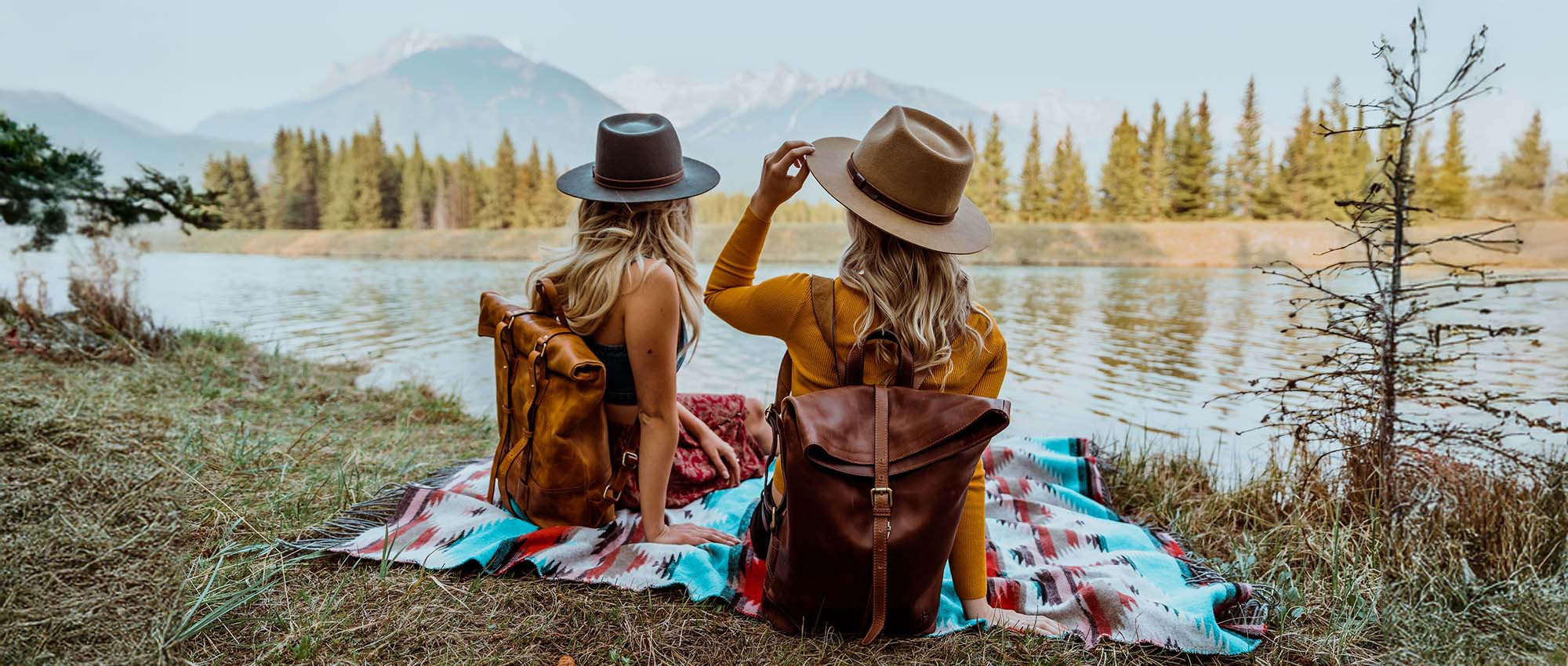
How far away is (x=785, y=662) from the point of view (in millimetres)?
1742

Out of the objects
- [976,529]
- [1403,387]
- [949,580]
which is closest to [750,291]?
[976,529]

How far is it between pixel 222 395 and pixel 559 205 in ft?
119

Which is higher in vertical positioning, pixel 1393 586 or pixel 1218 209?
pixel 1218 209

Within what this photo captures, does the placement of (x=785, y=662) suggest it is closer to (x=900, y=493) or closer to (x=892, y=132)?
(x=900, y=493)

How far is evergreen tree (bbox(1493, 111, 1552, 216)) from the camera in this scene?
87.7 feet

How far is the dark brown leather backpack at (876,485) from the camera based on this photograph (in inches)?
62.4

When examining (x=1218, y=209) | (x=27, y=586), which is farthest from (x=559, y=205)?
(x=27, y=586)

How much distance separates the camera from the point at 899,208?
5.76 feet

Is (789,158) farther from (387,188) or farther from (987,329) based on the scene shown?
(387,188)

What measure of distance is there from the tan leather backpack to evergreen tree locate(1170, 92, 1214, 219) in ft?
115

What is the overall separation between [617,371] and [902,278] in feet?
3.02

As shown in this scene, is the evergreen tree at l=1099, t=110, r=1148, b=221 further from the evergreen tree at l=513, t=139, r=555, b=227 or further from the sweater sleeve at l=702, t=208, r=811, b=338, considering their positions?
the sweater sleeve at l=702, t=208, r=811, b=338

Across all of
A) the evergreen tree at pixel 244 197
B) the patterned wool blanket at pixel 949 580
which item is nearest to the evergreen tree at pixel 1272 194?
the patterned wool blanket at pixel 949 580

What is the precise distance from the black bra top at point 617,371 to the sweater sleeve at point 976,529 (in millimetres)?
868
